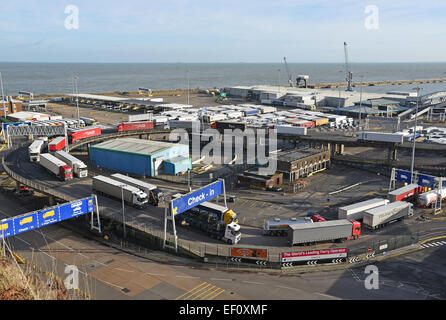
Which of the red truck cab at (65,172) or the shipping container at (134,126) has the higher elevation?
the shipping container at (134,126)

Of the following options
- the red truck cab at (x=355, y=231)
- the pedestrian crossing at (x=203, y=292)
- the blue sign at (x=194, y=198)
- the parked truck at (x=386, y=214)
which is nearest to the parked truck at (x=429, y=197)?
the parked truck at (x=386, y=214)

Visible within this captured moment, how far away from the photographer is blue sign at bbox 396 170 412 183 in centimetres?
4734

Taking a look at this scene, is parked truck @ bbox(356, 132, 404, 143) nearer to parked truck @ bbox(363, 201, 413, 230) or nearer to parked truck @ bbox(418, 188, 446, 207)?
parked truck @ bbox(418, 188, 446, 207)

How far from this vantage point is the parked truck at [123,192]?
40188 millimetres

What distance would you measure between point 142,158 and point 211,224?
21.7 meters

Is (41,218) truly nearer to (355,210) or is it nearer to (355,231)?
(355,231)

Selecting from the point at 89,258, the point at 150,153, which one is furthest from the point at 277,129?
the point at 89,258

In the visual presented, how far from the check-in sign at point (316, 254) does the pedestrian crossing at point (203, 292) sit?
22.0 ft

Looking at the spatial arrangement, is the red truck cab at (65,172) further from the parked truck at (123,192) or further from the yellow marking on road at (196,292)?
the yellow marking on road at (196,292)

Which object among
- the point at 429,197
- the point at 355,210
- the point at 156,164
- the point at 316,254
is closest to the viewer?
the point at 316,254

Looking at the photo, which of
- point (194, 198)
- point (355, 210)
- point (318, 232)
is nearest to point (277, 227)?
point (318, 232)

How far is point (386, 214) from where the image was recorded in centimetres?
3803
